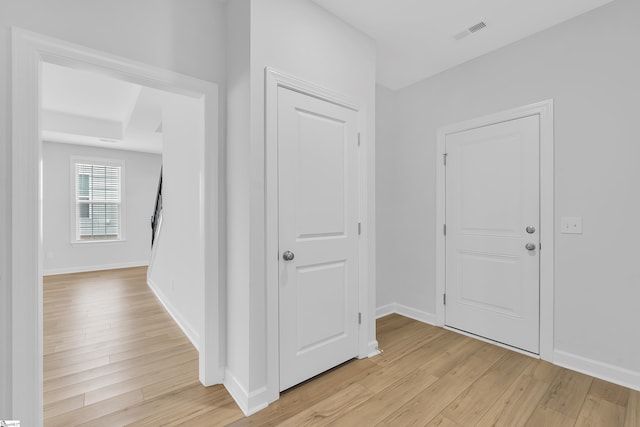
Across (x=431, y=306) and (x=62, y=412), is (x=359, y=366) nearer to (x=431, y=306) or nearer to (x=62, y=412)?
(x=431, y=306)

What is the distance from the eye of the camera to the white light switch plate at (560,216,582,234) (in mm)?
2189

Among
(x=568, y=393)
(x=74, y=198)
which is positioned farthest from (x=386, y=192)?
(x=74, y=198)

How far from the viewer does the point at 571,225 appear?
87.5 inches

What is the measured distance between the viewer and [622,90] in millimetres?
2016

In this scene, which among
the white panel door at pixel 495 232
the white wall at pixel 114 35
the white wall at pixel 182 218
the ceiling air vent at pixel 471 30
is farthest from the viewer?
the white wall at pixel 182 218

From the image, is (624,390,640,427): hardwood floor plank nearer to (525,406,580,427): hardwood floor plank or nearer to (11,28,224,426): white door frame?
(525,406,580,427): hardwood floor plank

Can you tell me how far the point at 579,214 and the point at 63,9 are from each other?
355 cm

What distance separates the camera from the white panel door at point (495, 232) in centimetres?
241

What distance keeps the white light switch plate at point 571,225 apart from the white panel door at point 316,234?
1.62 meters

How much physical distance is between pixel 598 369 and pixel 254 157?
2872 mm

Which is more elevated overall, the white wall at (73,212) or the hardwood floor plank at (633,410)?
the white wall at (73,212)

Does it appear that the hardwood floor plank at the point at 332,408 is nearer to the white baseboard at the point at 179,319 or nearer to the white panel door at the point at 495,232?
the white baseboard at the point at 179,319

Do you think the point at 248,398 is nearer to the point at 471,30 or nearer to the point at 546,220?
the point at 546,220

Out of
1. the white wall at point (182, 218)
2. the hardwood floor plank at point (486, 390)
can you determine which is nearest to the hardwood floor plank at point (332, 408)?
the hardwood floor plank at point (486, 390)
